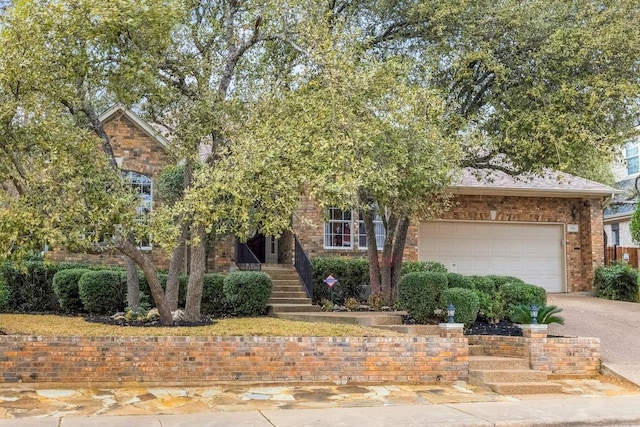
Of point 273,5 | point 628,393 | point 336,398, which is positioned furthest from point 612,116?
point 336,398

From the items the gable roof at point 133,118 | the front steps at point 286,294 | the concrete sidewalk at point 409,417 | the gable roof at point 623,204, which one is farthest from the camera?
the gable roof at point 623,204

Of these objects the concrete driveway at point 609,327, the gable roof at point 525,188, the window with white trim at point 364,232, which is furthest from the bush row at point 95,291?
the gable roof at point 525,188

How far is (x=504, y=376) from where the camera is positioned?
9.88 meters

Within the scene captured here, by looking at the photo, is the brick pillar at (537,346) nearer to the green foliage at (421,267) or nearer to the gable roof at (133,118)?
the green foliage at (421,267)

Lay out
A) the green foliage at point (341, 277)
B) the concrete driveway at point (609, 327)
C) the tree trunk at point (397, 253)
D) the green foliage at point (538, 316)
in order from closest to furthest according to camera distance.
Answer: the concrete driveway at point (609, 327), the green foliage at point (538, 316), the tree trunk at point (397, 253), the green foliage at point (341, 277)

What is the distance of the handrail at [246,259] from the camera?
1635cm

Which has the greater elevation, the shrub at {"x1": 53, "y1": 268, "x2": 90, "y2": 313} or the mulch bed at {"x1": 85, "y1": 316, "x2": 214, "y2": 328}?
the shrub at {"x1": 53, "y1": 268, "x2": 90, "y2": 313}

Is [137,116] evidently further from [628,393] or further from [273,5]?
[628,393]

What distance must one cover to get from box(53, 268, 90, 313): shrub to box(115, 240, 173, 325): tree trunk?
10.9ft

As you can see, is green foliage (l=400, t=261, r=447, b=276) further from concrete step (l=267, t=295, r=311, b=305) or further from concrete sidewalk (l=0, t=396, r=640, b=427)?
concrete sidewalk (l=0, t=396, r=640, b=427)

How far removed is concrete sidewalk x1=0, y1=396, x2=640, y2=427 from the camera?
284 inches

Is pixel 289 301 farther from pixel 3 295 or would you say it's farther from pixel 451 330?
pixel 3 295

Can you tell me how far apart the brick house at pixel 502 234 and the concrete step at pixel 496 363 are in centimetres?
765

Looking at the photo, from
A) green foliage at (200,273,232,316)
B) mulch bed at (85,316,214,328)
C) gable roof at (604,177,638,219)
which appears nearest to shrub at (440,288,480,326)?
mulch bed at (85,316,214,328)
